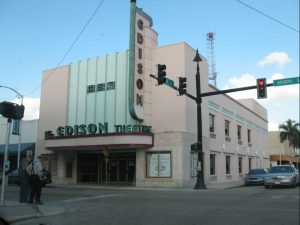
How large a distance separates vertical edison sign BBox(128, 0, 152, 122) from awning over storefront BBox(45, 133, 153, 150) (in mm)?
1659

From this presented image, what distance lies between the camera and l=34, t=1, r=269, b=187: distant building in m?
29.1

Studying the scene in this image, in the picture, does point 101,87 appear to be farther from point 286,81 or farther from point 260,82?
point 286,81

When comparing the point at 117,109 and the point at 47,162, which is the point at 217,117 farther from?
the point at 47,162

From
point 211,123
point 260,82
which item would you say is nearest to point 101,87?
point 211,123

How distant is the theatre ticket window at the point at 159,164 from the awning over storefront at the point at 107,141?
909mm

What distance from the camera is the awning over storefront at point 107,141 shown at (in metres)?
28.3

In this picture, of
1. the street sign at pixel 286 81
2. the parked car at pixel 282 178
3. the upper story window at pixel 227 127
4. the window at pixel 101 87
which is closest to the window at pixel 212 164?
the upper story window at pixel 227 127

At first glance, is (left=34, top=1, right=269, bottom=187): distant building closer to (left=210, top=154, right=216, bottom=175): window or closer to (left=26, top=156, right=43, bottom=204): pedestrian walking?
(left=210, top=154, right=216, bottom=175): window

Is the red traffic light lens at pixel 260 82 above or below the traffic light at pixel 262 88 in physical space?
Answer: above

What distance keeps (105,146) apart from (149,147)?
323 centimetres

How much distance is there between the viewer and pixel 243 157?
4603cm

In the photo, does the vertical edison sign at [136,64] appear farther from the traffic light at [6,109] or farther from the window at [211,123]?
the traffic light at [6,109]

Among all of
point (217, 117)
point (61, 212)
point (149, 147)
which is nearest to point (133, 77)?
point (149, 147)

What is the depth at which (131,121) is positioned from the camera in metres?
30.5
